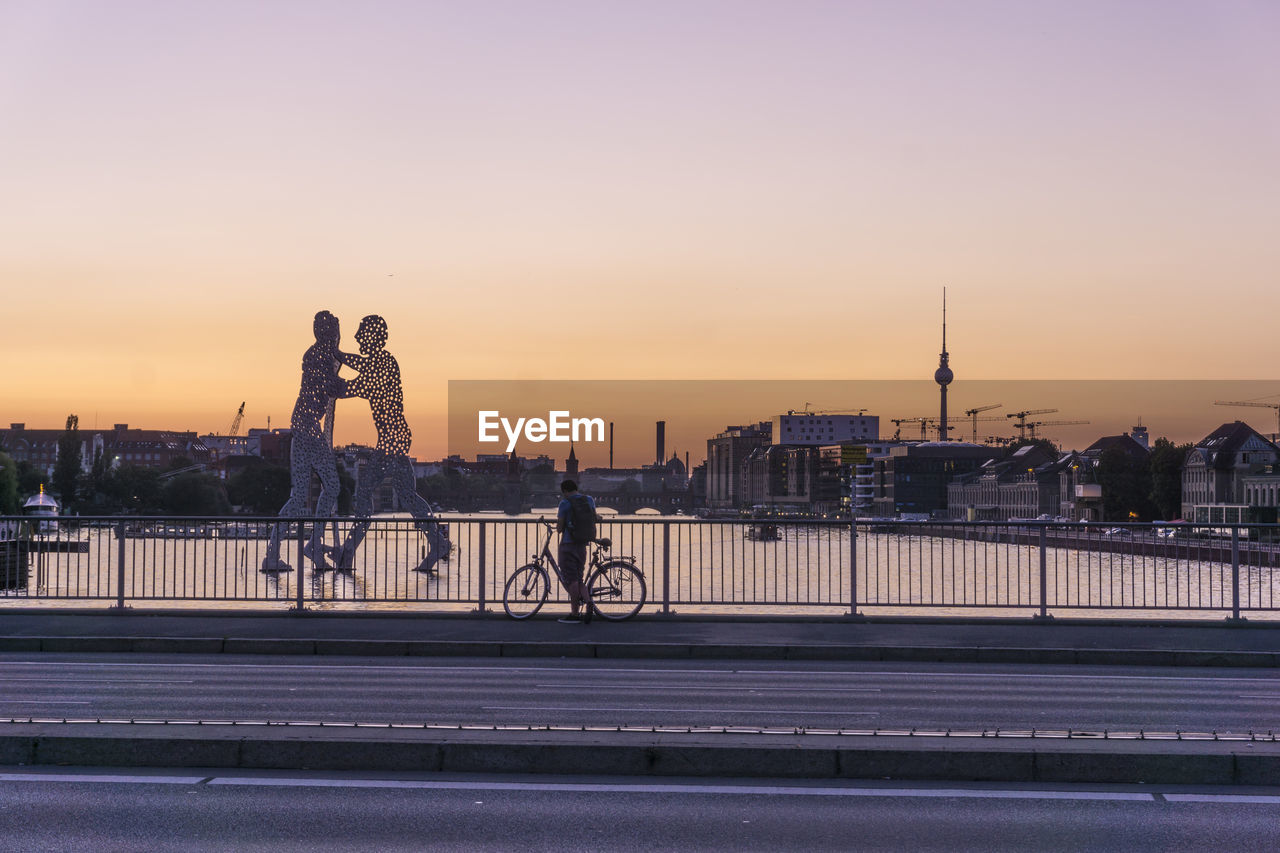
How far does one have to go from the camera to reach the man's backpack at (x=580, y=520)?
17984 millimetres

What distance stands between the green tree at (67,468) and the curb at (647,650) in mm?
161778

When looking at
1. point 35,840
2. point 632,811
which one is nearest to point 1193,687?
point 632,811

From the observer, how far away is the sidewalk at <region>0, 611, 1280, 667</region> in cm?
1530

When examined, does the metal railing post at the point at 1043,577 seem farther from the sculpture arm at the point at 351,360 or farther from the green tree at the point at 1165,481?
the green tree at the point at 1165,481

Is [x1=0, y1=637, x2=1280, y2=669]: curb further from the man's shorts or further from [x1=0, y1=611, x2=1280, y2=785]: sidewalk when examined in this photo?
[x1=0, y1=611, x2=1280, y2=785]: sidewalk

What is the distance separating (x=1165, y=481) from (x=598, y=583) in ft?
472

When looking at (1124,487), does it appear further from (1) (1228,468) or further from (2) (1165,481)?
(1) (1228,468)

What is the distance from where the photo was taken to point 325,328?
48.8 m

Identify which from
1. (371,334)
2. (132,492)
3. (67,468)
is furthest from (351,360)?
(132,492)

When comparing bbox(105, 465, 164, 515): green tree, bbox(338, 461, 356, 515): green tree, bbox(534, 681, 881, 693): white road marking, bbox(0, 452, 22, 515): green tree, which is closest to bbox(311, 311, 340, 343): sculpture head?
bbox(534, 681, 881, 693): white road marking

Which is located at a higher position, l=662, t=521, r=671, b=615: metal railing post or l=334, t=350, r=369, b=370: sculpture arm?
l=334, t=350, r=369, b=370: sculpture arm

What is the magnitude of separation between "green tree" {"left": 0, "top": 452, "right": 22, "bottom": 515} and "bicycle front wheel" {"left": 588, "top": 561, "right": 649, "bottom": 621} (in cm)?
10086

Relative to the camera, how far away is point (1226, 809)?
7590 mm

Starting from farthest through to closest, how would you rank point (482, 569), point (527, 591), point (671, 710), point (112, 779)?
point (482, 569)
point (527, 591)
point (671, 710)
point (112, 779)
